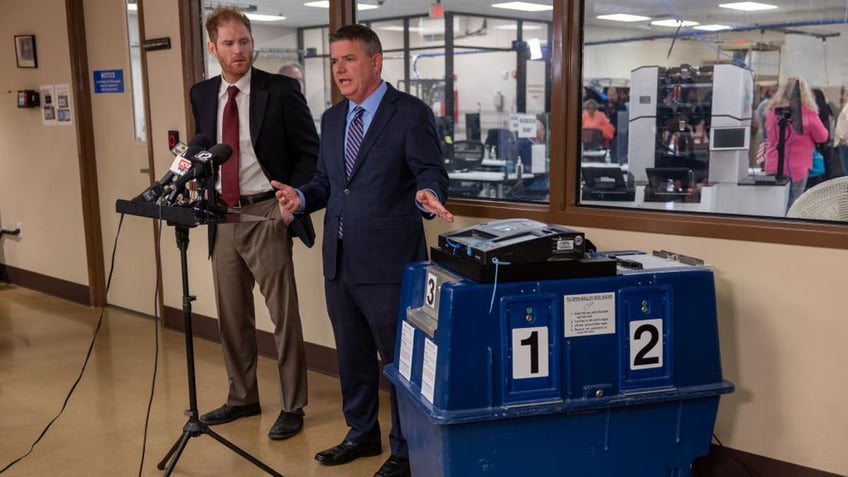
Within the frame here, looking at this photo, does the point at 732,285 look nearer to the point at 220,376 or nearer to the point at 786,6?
the point at 220,376

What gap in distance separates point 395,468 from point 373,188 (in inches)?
39.2

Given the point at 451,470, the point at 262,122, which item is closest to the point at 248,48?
the point at 262,122

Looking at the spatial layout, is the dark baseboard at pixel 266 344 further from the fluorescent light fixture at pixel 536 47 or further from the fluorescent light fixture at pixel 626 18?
the fluorescent light fixture at pixel 626 18

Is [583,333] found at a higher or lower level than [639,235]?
lower

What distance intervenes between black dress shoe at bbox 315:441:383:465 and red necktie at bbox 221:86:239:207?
1.06m

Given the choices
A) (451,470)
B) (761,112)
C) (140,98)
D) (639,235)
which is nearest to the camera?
(451,470)

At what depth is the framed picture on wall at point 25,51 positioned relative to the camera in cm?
554

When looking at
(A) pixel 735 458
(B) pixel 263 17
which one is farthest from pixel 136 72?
(A) pixel 735 458

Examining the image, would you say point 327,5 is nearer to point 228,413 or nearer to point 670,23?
point 228,413

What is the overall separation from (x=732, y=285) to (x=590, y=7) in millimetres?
1172

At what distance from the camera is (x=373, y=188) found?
103 inches

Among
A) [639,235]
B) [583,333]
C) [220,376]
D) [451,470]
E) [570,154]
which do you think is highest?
[570,154]

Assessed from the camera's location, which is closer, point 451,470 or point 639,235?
point 451,470

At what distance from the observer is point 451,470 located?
6.75ft
